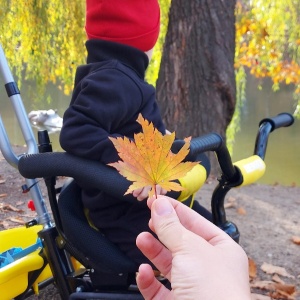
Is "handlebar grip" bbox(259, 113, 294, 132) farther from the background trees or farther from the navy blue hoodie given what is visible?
the background trees

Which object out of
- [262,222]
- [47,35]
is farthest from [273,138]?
[262,222]

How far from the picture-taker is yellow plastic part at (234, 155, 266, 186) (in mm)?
1714

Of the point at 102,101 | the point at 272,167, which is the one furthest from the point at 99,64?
the point at 272,167

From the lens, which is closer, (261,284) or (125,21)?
(125,21)

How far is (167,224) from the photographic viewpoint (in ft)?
2.57

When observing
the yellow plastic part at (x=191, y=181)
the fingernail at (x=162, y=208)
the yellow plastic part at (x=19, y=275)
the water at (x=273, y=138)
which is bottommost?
the water at (x=273, y=138)

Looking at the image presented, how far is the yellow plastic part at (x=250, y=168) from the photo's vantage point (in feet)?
5.62

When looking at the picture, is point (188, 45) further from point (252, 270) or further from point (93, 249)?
point (93, 249)

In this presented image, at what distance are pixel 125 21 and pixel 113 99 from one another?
0.87 ft

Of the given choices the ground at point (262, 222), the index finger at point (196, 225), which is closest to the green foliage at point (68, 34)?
the ground at point (262, 222)

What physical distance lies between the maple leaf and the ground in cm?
181

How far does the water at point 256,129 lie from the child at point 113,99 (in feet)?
15.6

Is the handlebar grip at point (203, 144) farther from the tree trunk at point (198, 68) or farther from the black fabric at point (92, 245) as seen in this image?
the tree trunk at point (198, 68)

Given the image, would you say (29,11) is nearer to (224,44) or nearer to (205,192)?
(224,44)
